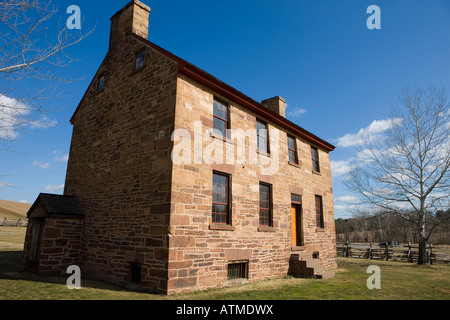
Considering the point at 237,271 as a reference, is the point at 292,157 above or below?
above

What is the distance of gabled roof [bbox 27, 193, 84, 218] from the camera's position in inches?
406

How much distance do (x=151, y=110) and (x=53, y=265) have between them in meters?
6.67

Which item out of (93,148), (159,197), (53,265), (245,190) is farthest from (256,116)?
(53,265)

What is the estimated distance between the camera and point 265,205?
11.4 meters

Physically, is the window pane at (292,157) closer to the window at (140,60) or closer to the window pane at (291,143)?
the window pane at (291,143)

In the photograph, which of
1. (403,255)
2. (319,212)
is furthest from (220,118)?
(403,255)

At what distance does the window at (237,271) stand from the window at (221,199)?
5.18ft

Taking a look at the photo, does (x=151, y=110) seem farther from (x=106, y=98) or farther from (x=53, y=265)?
(x=53, y=265)

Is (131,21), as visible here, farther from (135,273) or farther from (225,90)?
(135,273)

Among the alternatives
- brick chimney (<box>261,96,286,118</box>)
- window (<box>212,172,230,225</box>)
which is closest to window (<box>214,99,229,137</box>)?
window (<box>212,172,230,225</box>)

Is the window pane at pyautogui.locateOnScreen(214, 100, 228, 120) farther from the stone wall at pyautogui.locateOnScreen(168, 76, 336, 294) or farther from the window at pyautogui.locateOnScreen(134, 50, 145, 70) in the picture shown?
the window at pyautogui.locateOnScreen(134, 50, 145, 70)

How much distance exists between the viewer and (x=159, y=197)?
814 cm

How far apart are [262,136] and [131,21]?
7402mm

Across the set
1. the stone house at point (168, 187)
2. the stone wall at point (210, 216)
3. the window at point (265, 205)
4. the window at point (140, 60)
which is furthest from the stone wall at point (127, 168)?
the window at point (265, 205)
